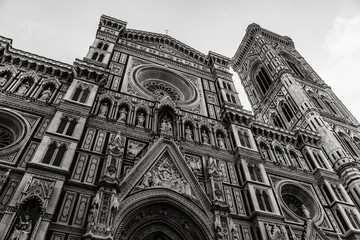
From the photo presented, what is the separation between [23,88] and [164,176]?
7.26 metres

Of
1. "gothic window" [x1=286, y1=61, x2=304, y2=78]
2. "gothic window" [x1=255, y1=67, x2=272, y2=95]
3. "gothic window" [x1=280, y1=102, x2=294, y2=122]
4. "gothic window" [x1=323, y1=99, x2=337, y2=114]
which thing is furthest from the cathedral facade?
"gothic window" [x1=255, y1=67, x2=272, y2=95]

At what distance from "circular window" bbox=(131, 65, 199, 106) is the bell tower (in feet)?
22.0

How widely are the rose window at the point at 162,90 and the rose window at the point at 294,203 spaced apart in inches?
310

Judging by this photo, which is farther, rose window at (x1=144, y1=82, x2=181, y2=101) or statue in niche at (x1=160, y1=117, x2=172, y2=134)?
rose window at (x1=144, y1=82, x2=181, y2=101)

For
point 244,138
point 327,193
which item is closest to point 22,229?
point 244,138

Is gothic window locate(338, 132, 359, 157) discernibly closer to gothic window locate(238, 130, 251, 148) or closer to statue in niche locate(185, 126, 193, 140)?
gothic window locate(238, 130, 251, 148)

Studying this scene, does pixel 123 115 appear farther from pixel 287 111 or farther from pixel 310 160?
pixel 287 111

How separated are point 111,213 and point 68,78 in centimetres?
777

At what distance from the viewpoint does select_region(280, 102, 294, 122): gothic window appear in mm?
25234

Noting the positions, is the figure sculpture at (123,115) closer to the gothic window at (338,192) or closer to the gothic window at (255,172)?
the gothic window at (255,172)

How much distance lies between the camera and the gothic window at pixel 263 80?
31341 millimetres

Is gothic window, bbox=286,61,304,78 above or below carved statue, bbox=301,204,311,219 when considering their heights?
above

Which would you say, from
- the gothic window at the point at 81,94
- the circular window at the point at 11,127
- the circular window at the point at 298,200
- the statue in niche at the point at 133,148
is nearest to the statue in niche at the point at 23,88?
the circular window at the point at 11,127

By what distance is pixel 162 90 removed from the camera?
56.7 feet
